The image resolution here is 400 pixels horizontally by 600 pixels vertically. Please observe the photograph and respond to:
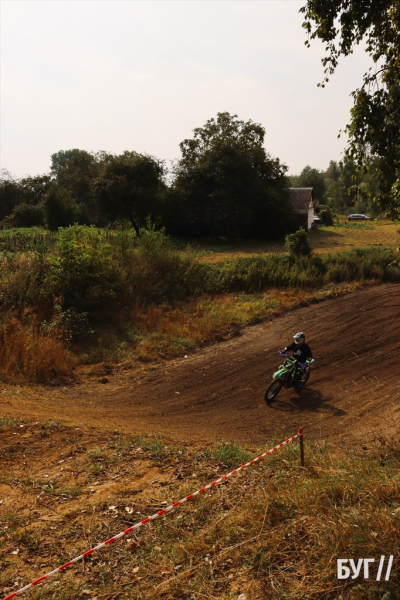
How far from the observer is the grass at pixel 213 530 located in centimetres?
434

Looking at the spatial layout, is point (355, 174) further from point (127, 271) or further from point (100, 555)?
point (127, 271)

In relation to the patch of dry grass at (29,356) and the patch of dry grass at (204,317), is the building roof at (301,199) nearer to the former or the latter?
the patch of dry grass at (204,317)

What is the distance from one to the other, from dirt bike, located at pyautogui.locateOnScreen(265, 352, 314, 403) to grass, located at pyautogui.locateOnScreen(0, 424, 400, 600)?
4.84m

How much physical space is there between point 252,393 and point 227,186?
90.7ft

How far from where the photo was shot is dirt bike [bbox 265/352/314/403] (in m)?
12.1

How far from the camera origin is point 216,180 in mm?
38156

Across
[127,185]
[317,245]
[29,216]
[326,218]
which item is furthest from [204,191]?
[326,218]

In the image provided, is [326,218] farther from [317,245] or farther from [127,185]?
[127,185]

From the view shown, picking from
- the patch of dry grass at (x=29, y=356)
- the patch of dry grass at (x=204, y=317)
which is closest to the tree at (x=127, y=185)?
the patch of dry grass at (x=204, y=317)

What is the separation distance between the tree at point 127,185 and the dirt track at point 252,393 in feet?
70.7

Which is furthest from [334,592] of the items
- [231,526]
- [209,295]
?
[209,295]

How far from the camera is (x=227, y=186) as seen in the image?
38.2 meters

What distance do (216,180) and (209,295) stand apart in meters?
18.5

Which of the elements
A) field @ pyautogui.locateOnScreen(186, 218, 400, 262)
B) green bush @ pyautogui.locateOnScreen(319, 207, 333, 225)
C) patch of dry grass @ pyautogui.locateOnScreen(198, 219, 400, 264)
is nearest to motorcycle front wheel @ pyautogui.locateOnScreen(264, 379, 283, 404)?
patch of dry grass @ pyautogui.locateOnScreen(198, 219, 400, 264)
